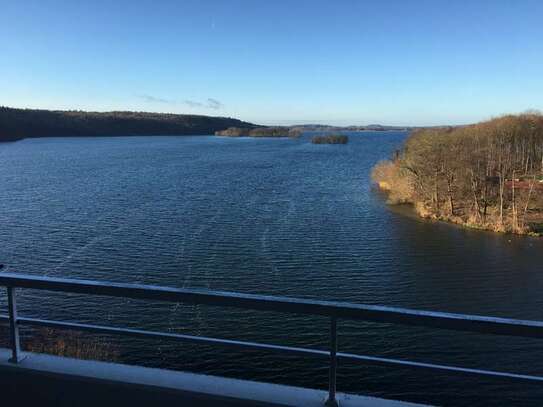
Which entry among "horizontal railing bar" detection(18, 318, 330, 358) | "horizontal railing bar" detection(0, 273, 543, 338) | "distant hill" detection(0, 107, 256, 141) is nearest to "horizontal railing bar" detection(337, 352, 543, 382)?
"horizontal railing bar" detection(18, 318, 330, 358)

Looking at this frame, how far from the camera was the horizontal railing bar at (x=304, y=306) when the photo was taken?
2.62 metres

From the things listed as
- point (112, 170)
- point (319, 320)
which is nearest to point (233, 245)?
point (319, 320)

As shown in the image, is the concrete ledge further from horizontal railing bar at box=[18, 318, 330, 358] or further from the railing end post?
horizontal railing bar at box=[18, 318, 330, 358]

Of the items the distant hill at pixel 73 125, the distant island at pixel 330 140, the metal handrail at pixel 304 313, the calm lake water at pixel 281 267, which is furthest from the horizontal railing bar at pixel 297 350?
the distant island at pixel 330 140

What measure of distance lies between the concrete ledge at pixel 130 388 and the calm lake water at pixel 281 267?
33.1 inches

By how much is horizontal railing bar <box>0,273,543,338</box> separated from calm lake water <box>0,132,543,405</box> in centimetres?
42

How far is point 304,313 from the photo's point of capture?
2834 mm

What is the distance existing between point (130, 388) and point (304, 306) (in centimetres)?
125

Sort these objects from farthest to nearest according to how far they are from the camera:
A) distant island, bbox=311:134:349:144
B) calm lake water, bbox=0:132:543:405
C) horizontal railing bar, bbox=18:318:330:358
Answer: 1. distant island, bbox=311:134:349:144
2. calm lake water, bbox=0:132:543:405
3. horizontal railing bar, bbox=18:318:330:358

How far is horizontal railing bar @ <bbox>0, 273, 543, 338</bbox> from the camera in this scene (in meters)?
2.62

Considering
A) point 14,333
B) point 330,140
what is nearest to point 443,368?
point 14,333

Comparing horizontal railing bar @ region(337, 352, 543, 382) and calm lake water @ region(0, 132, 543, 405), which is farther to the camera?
calm lake water @ region(0, 132, 543, 405)

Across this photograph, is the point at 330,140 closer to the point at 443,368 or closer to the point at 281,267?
the point at 281,267

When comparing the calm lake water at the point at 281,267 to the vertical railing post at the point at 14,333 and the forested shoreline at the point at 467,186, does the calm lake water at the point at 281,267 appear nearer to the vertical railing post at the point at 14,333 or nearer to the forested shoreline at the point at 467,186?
the forested shoreline at the point at 467,186
